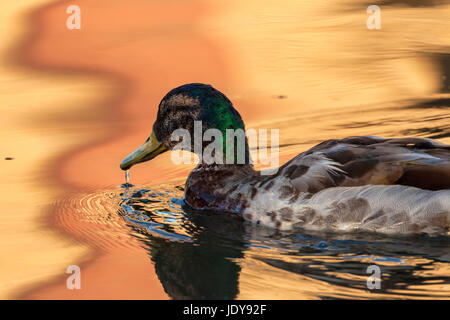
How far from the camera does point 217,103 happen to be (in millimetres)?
7777

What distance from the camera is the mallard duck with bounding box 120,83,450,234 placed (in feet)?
22.1

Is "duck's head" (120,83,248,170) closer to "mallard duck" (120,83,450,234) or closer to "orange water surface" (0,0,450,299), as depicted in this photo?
"mallard duck" (120,83,450,234)

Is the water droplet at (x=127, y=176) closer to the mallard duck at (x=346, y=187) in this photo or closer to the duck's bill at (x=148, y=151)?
the duck's bill at (x=148, y=151)

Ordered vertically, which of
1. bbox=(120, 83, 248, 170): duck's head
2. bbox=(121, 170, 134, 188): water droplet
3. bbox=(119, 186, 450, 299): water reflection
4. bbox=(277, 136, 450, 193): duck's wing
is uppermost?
bbox=(120, 83, 248, 170): duck's head

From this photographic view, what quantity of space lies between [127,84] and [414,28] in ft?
15.0

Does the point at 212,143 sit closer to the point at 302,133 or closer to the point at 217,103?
the point at 217,103

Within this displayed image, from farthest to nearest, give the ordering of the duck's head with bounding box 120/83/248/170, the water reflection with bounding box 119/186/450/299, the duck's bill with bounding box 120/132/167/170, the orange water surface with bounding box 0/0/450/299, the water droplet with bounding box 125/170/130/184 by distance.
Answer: the water droplet with bounding box 125/170/130/184, the duck's bill with bounding box 120/132/167/170, the duck's head with bounding box 120/83/248/170, the orange water surface with bounding box 0/0/450/299, the water reflection with bounding box 119/186/450/299

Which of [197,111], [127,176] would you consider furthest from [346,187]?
[127,176]

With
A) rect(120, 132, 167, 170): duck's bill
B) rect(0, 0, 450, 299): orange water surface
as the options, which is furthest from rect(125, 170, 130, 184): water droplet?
rect(120, 132, 167, 170): duck's bill

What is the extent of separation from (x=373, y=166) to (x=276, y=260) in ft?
3.57

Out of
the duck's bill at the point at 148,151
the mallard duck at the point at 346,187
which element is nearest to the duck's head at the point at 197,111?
the mallard duck at the point at 346,187

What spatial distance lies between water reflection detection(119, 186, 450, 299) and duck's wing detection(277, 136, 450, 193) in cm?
42

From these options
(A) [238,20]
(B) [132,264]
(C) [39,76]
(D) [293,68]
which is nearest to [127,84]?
(C) [39,76]

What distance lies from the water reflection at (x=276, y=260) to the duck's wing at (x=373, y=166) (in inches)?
16.4
